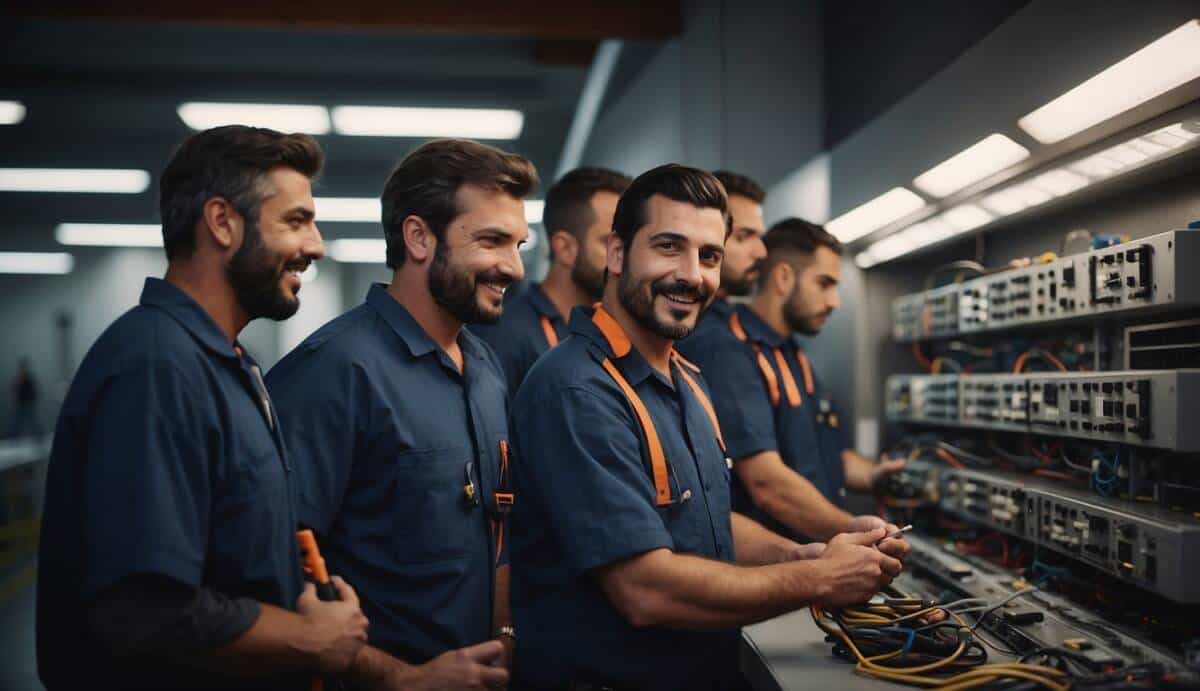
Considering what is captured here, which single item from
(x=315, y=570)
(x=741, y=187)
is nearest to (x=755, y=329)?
(x=741, y=187)

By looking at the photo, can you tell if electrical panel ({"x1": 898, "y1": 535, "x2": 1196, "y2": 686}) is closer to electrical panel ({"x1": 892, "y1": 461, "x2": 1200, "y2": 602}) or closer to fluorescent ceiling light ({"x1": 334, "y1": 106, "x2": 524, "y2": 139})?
electrical panel ({"x1": 892, "y1": 461, "x2": 1200, "y2": 602})

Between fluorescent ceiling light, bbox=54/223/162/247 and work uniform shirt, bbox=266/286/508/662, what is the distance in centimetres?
1001

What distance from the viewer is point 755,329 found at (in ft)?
9.35

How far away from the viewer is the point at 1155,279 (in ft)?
5.64

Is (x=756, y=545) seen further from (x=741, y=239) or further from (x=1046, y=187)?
(x=741, y=239)

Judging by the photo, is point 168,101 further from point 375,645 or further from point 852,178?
point 375,645

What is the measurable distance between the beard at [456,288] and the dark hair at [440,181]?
2.1 inches

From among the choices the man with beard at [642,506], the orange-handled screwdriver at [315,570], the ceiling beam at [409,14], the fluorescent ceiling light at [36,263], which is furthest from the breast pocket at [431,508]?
the fluorescent ceiling light at [36,263]

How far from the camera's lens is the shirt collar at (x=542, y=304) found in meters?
2.94

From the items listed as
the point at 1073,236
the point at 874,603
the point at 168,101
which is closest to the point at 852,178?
the point at 1073,236

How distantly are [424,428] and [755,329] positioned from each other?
4.66ft

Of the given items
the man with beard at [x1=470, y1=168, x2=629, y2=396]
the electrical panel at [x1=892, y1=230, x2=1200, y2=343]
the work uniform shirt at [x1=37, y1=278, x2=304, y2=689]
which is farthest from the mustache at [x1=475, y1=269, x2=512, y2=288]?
the electrical panel at [x1=892, y1=230, x2=1200, y2=343]

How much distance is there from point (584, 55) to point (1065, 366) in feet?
14.1

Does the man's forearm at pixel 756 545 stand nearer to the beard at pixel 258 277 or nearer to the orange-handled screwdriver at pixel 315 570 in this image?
the orange-handled screwdriver at pixel 315 570
